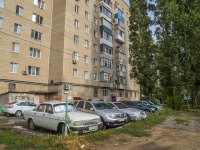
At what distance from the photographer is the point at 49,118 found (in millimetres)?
8656

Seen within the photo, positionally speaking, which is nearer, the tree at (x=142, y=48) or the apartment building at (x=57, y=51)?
the apartment building at (x=57, y=51)

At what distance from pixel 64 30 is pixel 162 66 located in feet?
46.3

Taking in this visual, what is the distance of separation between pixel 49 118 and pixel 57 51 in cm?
1911

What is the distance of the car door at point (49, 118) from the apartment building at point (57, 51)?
12852mm

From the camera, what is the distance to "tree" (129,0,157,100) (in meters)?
23.5

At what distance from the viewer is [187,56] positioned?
73.8 feet

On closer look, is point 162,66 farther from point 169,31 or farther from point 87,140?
point 87,140

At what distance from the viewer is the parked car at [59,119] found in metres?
7.86

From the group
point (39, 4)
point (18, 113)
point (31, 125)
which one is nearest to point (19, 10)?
point (39, 4)

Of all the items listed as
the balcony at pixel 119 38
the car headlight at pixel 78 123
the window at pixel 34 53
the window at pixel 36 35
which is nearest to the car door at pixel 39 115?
the car headlight at pixel 78 123

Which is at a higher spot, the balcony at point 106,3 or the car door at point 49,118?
the balcony at point 106,3

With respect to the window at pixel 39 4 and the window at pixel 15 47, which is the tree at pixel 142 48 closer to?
the window at pixel 39 4

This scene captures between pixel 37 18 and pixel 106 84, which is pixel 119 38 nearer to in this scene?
pixel 106 84

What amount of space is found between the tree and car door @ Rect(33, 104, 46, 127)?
635 inches
